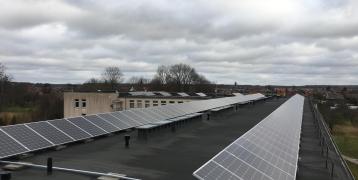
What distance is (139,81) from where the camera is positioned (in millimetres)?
190875

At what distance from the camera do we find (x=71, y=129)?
69.2 feet

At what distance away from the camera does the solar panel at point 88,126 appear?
868 inches

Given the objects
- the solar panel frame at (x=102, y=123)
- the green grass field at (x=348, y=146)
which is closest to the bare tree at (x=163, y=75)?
the green grass field at (x=348, y=146)

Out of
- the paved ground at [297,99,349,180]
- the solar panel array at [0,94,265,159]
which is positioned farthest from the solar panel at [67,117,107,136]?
the paved ground at [297,99,349,180]

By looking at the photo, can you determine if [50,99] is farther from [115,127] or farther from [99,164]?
[99,164]

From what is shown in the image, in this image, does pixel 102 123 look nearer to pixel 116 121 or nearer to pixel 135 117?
pixel 116 121

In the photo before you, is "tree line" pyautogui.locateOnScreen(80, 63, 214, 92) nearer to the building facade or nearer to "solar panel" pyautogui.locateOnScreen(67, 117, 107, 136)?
the building facade

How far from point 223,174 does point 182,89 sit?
454 ft

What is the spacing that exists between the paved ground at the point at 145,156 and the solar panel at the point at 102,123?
2.95 feet

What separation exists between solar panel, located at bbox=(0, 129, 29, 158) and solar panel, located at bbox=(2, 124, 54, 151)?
299 millimetres

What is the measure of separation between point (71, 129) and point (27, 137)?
3506 millimetres

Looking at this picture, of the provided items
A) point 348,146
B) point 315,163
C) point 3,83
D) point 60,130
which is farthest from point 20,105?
point 315,163

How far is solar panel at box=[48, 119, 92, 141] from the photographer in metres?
20.5

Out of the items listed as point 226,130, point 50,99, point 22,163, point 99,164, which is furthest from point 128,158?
point 50,99
